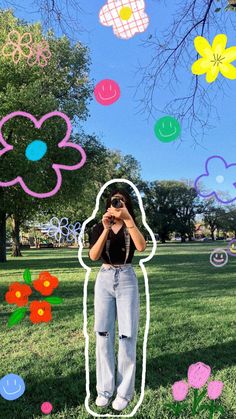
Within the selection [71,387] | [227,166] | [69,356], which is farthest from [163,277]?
[227,166]

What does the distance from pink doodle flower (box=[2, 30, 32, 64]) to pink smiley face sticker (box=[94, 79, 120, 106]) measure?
71 centimetres

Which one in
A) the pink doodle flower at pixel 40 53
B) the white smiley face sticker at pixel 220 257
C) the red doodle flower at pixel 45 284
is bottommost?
the red doodle flower at pixel 45 284

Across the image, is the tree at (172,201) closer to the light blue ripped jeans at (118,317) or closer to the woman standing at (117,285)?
the woman standing at (117,285)

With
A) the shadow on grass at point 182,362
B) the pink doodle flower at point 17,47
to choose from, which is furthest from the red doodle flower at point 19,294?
the pink doodle flower at point 17,47

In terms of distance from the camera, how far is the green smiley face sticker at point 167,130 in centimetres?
340

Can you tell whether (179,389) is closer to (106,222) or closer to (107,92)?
(106,222)

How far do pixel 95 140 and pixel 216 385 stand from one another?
20.2m

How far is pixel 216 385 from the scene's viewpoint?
3.63 m

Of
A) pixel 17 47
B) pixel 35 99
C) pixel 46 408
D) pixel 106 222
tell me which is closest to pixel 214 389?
pixel 46 408

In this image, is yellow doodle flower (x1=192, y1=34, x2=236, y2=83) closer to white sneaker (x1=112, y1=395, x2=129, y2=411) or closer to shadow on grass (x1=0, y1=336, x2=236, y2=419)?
white sneaker (x1=112, y1=395, x2=129, y2=411)

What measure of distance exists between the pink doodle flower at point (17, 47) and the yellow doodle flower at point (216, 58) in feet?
4.50

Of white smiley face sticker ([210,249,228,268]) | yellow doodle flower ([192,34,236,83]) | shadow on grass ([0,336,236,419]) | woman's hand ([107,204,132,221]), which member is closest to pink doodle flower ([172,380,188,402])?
shadow on grass ([0,336,236,419])

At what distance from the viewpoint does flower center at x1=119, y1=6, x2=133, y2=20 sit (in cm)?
344

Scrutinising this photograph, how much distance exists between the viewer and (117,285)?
9.88 ft
